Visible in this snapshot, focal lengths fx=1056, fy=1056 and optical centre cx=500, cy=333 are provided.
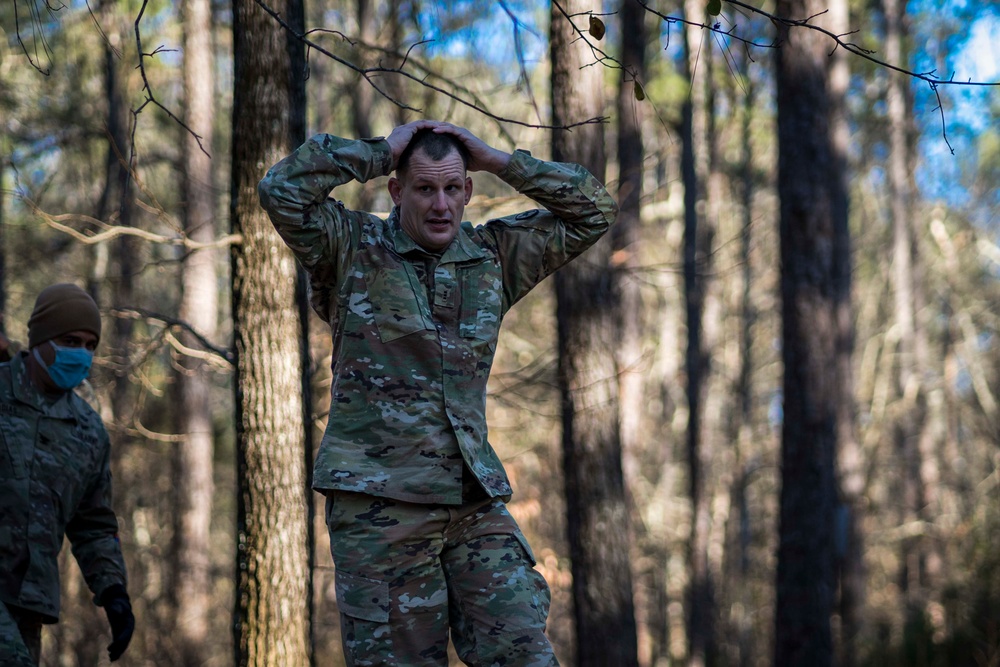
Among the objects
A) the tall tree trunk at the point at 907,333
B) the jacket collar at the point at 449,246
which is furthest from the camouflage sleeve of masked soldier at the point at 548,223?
the tall tree trunk at the point at 907,333

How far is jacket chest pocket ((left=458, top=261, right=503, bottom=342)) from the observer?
3.73 m

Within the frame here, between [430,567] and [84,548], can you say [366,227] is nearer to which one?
[430,567]

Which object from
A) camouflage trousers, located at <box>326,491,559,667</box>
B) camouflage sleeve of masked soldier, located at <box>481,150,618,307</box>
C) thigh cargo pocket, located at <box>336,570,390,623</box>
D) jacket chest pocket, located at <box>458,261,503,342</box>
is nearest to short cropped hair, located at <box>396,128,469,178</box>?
camouflage sleeve of masked soldier, located at <box>481,150,618,307</box>

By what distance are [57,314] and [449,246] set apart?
82.1 inches

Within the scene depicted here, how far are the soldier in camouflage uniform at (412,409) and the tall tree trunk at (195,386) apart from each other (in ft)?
28.7

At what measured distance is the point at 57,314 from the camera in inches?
189

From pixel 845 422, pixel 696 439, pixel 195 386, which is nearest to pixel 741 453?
pixel 845 422

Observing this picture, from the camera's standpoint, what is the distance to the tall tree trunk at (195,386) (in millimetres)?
12078

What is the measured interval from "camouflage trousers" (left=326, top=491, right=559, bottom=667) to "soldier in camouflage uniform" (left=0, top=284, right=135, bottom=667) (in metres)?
1.62

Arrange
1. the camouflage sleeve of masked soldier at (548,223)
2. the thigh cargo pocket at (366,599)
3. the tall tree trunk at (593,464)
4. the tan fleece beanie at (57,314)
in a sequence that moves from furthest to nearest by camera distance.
→ the tall tree trunk at (593,464) < the tan fleece beanie at (57,314) < the camouflage sleeve of masked soldier at (548,223) < the thigh cargo pocket at (366,599)

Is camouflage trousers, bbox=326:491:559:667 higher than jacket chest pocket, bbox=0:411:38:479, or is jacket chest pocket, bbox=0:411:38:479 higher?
jacket chest pocket, bbox=0:411:38:479

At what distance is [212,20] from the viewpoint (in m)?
13.4

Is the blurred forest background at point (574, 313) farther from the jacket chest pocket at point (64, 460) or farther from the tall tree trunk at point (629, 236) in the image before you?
the jacket chest pocket at point (64, 460)

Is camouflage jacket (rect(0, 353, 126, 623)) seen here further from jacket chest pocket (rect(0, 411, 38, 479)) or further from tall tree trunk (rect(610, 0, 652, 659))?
tall tree trunk (rect(610, 0, 652, 659))
